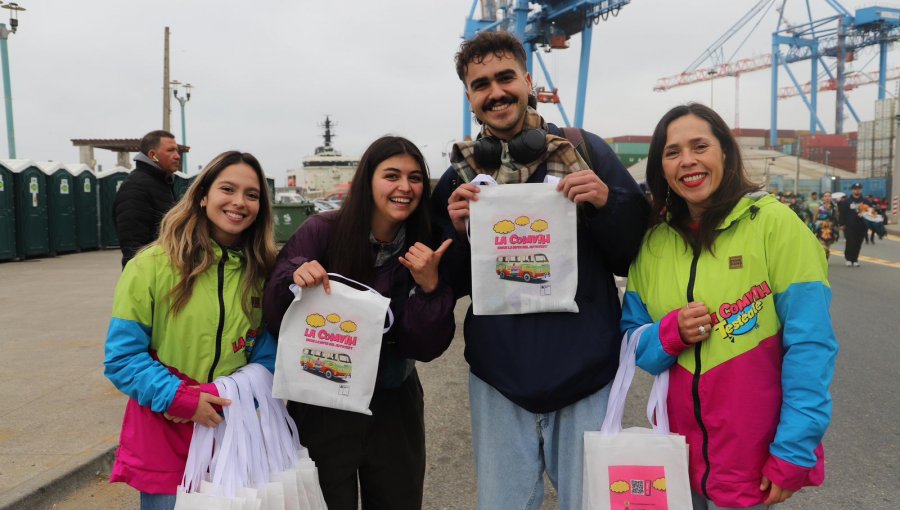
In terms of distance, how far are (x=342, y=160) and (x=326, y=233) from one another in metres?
54.6

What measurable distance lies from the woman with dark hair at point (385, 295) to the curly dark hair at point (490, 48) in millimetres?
402

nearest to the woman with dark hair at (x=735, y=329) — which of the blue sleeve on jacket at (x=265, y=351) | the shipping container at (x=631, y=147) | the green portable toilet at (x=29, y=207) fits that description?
the blue sleeve on jacket at (x=265, y=351)

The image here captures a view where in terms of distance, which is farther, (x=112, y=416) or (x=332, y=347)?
(x=112, y=416)

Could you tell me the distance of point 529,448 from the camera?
2.29 meters

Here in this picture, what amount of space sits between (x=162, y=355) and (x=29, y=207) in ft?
51.7

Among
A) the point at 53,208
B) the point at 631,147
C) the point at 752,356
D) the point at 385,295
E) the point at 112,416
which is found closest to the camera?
the point at 752,356

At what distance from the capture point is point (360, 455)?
2553mm

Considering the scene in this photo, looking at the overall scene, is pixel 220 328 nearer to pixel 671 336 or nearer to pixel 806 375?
pixel 671 336

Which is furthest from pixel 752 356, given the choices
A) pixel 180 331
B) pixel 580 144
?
pixel 180 331

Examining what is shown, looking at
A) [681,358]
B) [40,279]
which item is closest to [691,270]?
[681,358]

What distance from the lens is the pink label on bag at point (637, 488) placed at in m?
2.05

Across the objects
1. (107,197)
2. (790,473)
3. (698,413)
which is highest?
(107,197)

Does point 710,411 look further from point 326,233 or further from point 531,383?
point 326,233

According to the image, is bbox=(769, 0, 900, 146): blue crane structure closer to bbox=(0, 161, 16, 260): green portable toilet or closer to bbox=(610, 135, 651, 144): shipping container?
bbox=(610, 135, 651, 144): shipping container
